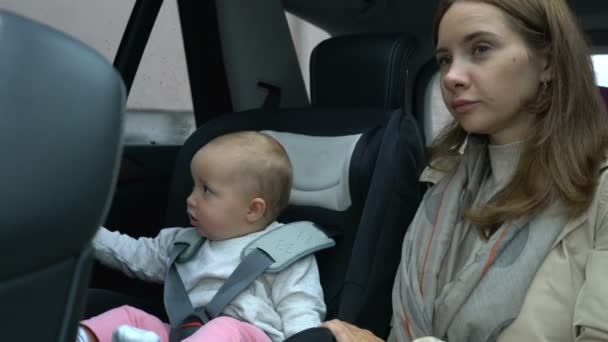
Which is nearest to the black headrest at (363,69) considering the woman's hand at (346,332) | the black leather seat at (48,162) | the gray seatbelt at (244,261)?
the gray seatbelt at (244,261)

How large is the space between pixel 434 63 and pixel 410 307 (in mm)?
1367

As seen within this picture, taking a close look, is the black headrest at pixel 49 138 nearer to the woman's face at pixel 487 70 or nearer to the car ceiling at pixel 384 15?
the woman's face at pixel 487 70

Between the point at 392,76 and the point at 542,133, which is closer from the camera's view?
the point at 542,133

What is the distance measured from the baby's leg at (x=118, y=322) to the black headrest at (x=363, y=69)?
0.82 meters

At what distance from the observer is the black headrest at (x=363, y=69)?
6.53 feet

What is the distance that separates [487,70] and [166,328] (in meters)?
0.96

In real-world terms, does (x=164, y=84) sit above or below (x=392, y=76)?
below

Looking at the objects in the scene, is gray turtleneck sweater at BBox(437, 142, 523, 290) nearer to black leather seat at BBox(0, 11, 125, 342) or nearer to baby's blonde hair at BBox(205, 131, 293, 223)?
baby's blonde hair at BBox(205, 131, 293, 223)

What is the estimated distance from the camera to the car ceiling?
8.07 feet

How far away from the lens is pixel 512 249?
4.61ft

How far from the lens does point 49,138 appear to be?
2.15 ft

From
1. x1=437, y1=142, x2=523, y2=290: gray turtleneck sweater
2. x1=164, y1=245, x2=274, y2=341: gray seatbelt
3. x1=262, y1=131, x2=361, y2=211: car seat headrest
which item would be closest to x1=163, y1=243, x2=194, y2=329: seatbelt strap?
x1=164, y1=245, x2=274, y2=341: gray seatbelt

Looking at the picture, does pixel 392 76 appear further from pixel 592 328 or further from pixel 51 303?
pixel 51 303

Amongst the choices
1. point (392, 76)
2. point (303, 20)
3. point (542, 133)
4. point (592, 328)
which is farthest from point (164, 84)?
point (592, 328)
